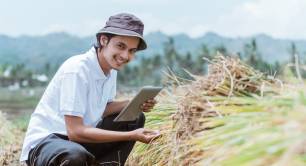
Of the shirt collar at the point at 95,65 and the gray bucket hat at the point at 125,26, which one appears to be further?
the shirt collar at the point at 95,65

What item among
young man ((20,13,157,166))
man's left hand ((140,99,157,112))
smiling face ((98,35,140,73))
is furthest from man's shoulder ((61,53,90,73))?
man's left hand ((140,99,157,112))

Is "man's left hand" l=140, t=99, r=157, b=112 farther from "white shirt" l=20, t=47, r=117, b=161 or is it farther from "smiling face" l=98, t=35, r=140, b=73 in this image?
"smiling face" l=98, t=35, r=140, b=73

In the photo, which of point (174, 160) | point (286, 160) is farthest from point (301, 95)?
point (174, 160)

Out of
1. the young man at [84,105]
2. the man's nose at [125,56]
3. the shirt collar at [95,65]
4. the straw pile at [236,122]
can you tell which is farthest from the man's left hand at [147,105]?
the man's nose at [125,56]

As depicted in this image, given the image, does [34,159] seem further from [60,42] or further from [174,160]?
[60,42]

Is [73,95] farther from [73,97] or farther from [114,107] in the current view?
[114,107]

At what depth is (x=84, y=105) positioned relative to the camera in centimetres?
362

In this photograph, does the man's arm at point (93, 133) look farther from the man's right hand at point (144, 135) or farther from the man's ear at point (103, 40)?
the man's ear at point (103, 40)

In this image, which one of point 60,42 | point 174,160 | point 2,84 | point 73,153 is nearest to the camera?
point 174,160

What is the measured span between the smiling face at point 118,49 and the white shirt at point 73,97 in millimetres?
110

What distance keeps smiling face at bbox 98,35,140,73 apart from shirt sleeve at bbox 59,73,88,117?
19cm

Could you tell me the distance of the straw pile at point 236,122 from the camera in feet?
7.45

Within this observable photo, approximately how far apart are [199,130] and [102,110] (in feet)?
3.25

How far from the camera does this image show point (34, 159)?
12.7 feet
